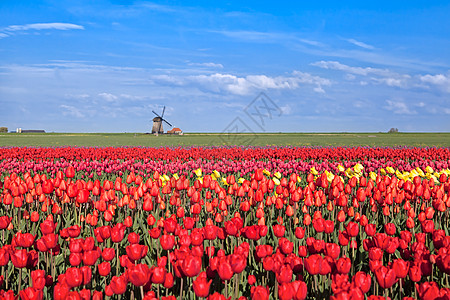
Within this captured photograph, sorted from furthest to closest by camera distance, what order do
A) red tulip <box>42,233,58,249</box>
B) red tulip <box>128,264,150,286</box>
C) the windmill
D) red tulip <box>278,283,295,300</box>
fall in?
the windmill, red tulip <box>42,233,58,249</box>, red tulip <box>128,264,150,286</box>, red tulip <box>278,283,295,300</box>

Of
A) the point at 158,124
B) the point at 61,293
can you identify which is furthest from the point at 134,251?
the point at 158,124

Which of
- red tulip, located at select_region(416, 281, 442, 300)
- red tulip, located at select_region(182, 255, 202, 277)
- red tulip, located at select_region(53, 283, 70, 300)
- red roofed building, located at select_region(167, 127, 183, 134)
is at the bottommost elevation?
red tulip, located at select_region(53, 283, 70, 300)

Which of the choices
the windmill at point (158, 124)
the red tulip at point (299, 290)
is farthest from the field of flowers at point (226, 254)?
the windmill at point (158, 124)

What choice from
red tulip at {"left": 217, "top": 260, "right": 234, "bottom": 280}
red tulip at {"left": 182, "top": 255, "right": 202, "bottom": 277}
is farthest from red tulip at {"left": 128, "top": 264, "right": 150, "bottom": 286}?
red tulip at {"left": 217, "top": 260, "right": 234, "bottom": 280}

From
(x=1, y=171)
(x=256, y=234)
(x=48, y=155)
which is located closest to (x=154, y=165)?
(x=1, y=171)

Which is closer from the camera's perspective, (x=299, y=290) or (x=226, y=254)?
(x=299, y=290)

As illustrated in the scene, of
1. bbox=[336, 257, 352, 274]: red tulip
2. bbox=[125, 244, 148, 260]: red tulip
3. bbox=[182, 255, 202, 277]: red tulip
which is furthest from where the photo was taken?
bbox=[125, 244, 148, 260]: red tulip

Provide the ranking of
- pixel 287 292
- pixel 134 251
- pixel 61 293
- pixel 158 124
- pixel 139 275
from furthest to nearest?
pixel 158 124
pixel 134 251
pixel 139 275
pixel 61 293
pixel 287 292

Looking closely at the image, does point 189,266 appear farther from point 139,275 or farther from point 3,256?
point 3,256

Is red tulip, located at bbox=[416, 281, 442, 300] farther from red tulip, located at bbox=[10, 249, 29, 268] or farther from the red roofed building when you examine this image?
the red roofed building

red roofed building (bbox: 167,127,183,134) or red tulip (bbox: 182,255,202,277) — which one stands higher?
red roofed building (bbox: 167,127,183,134)

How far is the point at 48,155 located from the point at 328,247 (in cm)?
1708

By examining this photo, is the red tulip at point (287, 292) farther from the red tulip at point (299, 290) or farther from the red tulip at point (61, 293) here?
the red tulip at point (61, 293)

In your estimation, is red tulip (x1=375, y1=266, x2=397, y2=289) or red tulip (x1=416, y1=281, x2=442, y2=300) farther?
red tulip (x1=375, y1=266, x2=397, y2=289)
